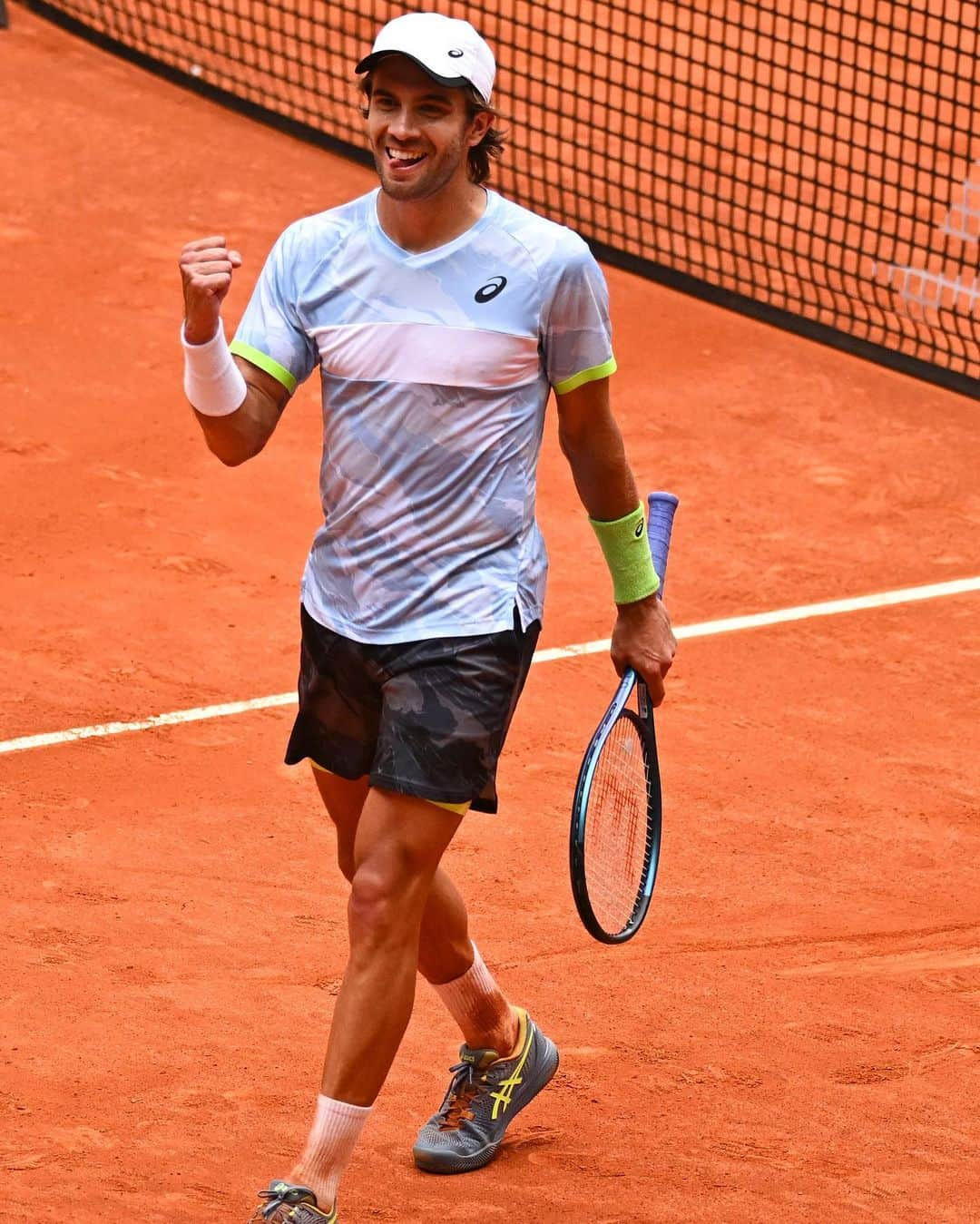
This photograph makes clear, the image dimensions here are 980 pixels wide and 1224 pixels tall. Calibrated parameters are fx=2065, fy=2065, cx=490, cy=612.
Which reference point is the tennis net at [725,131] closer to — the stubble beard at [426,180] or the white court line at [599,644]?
the white court line at [599,644]

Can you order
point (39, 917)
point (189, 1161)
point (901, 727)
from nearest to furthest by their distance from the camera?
point (189, 1161) < point (39, 917) < point (901, 727)

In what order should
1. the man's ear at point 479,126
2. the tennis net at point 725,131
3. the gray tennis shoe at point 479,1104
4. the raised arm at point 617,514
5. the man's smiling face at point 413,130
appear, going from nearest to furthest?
the man's smiling face at point 413,130
the man's ear at point 479,126
the raised arm at point 617,514
the gray tennis shoe at point 479,1104
the tennis net at point 725,131

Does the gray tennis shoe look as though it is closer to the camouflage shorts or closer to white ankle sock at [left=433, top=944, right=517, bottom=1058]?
white ankle sock at [left=433, top=944, right=517, bottom=1058]

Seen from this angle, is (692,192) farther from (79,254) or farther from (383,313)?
(383,313)

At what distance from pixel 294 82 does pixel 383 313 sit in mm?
9651

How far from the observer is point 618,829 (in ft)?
15.0

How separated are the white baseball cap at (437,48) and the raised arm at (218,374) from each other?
19.7 inches

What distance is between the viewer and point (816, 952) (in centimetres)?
568

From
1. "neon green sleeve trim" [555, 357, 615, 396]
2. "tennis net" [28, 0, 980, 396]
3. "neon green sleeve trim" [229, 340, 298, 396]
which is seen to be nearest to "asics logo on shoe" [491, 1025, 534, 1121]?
"neon green sleeve trim" [555, 357, 615, 396]

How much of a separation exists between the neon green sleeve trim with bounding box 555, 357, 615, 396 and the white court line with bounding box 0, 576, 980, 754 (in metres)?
2.96

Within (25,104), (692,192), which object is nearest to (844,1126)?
(692,192)

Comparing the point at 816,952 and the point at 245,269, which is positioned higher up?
the point at 816,952

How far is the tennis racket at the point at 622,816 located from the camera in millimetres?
4297

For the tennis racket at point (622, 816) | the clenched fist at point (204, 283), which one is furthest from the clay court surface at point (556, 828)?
the clenched fist at point (204, 283)
